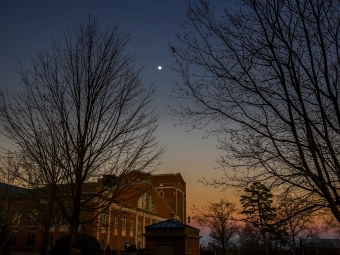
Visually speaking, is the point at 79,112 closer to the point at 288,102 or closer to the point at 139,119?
the point at 139,119

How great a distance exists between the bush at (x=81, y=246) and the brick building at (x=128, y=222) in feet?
2.72

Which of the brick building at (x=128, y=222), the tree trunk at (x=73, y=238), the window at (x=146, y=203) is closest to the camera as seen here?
the tree trunk at (x=73, y=238)

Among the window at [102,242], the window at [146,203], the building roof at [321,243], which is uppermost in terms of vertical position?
the window at [146,203]

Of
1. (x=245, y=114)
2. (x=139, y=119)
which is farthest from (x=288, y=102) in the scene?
(x=139, y=119)

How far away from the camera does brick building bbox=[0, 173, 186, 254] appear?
2605 cm

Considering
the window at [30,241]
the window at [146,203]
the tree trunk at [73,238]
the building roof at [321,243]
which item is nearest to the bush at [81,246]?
the tree trunk at [73,238]

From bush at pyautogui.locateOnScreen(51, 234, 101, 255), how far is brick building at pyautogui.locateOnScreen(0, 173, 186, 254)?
0.83 metres

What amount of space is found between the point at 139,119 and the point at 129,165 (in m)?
1.32

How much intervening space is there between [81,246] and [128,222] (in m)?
20.0

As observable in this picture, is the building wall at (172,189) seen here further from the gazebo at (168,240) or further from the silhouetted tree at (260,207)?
the gazebo at (168,240)

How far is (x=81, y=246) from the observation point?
1989 cm

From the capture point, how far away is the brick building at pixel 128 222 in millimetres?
26053

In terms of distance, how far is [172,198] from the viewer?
63188 mm

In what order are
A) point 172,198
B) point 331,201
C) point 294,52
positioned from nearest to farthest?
point 331,201 < point 294,52 < point 172,198
